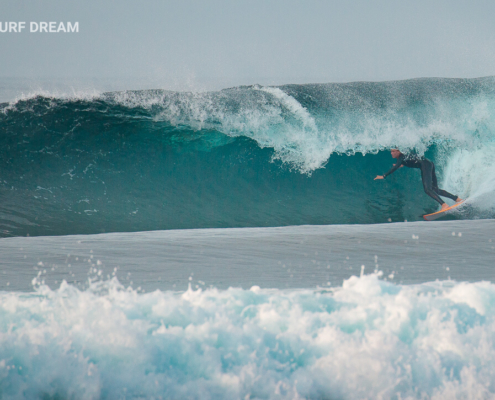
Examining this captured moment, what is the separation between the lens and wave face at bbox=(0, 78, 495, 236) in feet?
23.0

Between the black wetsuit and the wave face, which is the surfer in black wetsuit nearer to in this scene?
the black wetsuit

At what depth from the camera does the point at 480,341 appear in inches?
77.8

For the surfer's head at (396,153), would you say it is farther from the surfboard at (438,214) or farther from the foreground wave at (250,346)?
the foreground wave at (250,346)

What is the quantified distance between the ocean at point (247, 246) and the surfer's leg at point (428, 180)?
0.99ft

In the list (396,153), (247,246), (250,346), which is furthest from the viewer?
(396,153)

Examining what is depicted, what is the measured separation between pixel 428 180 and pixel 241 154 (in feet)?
10.6

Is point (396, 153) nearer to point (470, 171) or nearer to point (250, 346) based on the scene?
point (470, 171)

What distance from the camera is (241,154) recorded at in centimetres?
841

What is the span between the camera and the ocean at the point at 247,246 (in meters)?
1.84

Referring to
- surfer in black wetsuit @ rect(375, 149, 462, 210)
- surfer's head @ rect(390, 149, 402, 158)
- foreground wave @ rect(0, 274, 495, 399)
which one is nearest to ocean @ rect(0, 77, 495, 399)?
foreground wave @ rect(0, 274, 495, 399)

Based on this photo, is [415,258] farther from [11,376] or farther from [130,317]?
[11,376]

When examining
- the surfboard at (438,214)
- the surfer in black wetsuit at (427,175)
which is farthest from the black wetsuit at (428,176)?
the surfboard at (438,214)

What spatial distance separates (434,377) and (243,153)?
22.3ft

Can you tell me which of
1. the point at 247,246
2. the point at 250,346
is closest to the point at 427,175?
the point at 247,246
